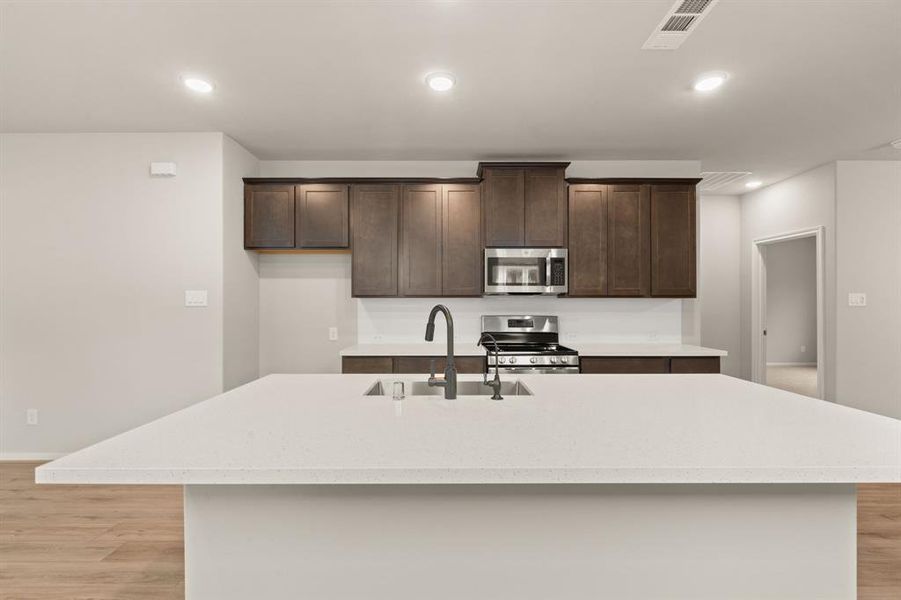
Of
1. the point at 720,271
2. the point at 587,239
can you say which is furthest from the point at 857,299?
the point at 587,239

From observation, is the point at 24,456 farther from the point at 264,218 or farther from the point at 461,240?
the point at 461,240

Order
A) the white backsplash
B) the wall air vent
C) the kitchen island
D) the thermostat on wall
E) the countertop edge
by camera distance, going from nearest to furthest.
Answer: the countertop edge → the kitchen island → the thermostat on wall → the white backsplash → the wall air vent

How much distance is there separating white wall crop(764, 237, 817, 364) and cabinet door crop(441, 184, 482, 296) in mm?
7671

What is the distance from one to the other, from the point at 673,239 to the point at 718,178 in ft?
5.82

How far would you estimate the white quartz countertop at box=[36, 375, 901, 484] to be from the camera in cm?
109

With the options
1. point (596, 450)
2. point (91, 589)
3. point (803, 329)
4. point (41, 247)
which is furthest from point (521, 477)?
point (803, 329)

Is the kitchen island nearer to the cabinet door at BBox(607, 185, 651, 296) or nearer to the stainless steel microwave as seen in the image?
the stainless steel microwave

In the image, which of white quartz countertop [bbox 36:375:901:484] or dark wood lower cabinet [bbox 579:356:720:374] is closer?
white quartz countertop [bbox 36:375:901:484]

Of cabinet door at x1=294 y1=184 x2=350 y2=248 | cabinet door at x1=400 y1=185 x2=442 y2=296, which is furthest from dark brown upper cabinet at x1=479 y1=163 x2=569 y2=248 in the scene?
cabinet door at x1=294 y1=184 x2=350 y2=248

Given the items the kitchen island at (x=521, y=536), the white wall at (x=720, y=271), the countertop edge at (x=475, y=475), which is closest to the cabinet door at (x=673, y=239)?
the white wall at (x=720, y=271)

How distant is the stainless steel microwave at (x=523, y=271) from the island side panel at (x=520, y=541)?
2.84 m

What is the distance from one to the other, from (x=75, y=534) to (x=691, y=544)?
3.09m

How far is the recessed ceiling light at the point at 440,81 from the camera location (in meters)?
2.82

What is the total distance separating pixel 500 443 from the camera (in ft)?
4.15
